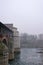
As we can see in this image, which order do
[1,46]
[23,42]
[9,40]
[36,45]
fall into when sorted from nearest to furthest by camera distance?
[1,46] < [9,40] < [23,42] < [36,45]

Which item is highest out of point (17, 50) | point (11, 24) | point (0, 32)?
point (11, 24)

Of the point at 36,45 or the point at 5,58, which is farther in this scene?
the point at 36,45

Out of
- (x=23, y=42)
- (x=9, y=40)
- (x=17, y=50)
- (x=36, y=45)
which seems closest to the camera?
(x=9, y=40)

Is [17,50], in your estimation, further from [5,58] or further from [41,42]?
[5,58]

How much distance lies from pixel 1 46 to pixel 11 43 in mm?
26053

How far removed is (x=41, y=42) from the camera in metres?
82.1

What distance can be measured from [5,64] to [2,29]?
20456 millimetres

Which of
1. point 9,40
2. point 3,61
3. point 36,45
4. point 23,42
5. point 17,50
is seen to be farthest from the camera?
point 36,45

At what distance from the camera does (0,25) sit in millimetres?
28984

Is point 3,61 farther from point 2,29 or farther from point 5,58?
point 2,29

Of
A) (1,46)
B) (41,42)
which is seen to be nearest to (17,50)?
(41,42)

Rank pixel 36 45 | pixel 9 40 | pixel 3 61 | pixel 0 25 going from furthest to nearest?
1. pixel 36 45
2. pixel 9 40
3. pixel 0 25
4. pixel 3 61

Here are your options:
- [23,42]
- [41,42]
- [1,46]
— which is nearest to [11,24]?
[23,42]

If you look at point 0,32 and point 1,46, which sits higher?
point 0,32
